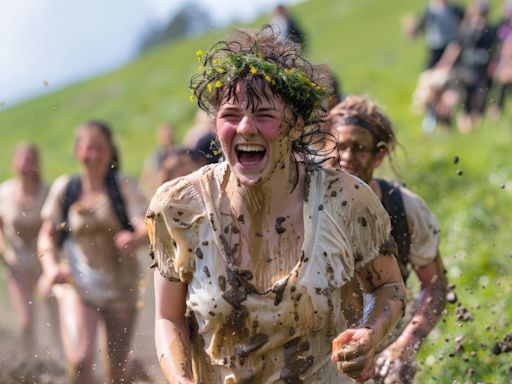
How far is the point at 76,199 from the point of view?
9336 mm

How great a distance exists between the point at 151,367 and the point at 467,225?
16.6 feet

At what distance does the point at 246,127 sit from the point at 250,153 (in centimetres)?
15

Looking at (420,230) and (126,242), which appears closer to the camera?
(420,230)

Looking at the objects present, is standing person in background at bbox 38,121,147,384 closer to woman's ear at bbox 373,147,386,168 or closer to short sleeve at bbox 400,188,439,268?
woman's ear at bbox 373,147,386,168

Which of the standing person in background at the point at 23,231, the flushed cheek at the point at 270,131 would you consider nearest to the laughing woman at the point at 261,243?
the flushed cheek at the point at 270,131

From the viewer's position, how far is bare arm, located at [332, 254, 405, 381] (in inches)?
194

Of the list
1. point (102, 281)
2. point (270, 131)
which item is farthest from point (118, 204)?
point (270, 131)

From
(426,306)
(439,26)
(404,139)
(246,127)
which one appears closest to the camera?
(246,127)

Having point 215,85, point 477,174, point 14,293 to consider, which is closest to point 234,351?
point 215,85

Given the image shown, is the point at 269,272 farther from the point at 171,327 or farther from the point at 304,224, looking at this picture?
the point at 171,327

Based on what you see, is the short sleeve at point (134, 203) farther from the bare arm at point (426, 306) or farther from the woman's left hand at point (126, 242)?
the bare arm at point (426, 306)

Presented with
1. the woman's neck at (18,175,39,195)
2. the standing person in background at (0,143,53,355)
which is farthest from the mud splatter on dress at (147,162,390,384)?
the woman's neck at (18,175,39,195)

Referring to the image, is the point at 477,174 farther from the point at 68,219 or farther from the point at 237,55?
the point at 237,55

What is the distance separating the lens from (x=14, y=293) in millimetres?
10969
